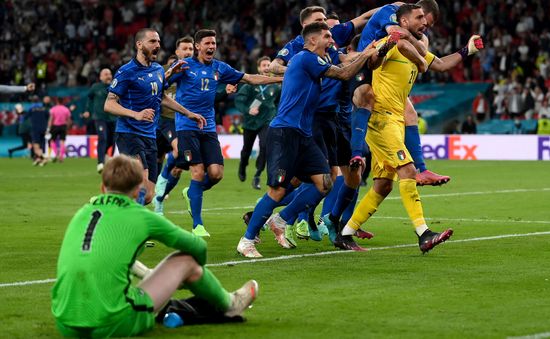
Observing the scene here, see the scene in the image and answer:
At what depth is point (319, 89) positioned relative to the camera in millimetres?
11516

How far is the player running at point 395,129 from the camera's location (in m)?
11.6

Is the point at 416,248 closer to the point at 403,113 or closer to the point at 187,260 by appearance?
the point at 403,113

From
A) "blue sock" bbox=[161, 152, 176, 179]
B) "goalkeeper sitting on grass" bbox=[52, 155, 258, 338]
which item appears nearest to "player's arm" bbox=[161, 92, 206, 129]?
"blue sock" bbox=[161, 152, 176, 179]

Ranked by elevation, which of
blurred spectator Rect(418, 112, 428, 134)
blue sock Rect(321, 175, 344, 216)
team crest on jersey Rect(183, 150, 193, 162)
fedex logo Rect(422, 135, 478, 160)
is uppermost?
team crest on jersey Rect(183, 150, 193, 162)

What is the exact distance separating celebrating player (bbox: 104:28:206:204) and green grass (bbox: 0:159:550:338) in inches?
47.1

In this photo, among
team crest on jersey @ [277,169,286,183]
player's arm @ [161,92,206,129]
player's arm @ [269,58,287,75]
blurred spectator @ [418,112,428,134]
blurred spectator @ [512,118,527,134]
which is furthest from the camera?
blurred spectator @ [418,112,428,134]

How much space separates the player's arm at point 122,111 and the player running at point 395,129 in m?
2.35

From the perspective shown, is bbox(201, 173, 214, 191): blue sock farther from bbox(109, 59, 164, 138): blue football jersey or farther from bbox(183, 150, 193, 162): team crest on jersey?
bbox(109, 59, 164, 138): blue football jersey

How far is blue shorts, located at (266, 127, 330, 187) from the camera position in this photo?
11.3m

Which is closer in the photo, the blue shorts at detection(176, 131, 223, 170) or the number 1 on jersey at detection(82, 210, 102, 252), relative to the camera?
the number 1 on jersey at detection(82, 210, 102, 252)

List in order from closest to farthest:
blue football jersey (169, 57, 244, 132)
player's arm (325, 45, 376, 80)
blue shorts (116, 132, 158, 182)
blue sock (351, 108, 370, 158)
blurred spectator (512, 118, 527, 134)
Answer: player's arm (325, 45, 376, 80) < blue sock (351, 108, 370, 158) < blue shorts (116, 132, 158, 182) < blue football jersey (169, 57, 244, 132) < blurred spectator (512, 118, 527, 134)

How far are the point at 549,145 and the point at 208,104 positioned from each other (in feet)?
66.7

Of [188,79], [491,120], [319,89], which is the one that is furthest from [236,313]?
[491,120]

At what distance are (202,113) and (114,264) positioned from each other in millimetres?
7505
